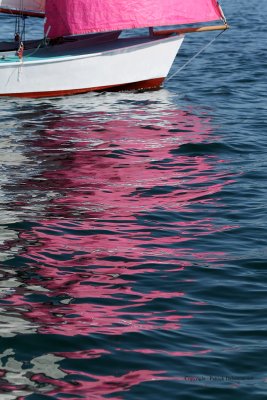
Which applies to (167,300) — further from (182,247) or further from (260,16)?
(260,16)

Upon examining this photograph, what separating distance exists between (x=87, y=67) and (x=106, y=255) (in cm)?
1284

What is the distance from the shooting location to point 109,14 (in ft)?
80.9

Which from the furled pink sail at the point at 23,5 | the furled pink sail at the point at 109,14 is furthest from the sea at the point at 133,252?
the furled pink sail at the point at 23,5

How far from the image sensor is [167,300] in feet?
Answer: 36.8

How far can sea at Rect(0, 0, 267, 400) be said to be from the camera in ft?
30.8

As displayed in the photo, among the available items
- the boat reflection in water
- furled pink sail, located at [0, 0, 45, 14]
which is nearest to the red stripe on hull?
furled pink sail, located at [0, 0, 45, 14]

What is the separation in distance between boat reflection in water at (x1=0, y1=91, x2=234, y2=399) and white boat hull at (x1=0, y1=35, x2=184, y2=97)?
311cm

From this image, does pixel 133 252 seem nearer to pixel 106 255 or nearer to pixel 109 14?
pixel 106 255

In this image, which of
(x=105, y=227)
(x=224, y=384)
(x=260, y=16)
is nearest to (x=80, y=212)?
(x=105, y=227)

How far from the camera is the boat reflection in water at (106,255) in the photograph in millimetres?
9492

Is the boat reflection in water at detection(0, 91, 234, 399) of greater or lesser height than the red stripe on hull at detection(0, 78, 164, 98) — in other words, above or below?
above

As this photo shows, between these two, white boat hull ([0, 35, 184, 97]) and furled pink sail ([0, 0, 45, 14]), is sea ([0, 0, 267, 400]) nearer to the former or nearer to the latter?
white boat hull ([0, 35, 184, 97])

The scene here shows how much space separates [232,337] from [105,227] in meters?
4.11

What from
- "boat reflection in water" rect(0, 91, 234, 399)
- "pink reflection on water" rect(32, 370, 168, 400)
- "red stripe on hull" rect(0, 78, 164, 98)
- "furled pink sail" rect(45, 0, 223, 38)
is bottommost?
"red stripe on hull" rect(0, 78, 164, 98)
